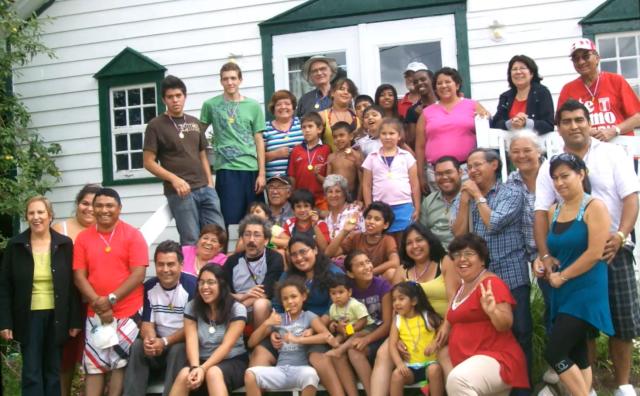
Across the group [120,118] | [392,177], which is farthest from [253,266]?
[120,118]

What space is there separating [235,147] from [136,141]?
3159mm

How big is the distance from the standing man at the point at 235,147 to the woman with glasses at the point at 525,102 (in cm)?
209

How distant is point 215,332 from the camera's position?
523 cm

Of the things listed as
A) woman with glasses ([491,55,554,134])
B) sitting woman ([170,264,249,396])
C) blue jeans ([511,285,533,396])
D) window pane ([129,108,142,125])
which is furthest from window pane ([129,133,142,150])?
blue jeans ([511,285,533,396])

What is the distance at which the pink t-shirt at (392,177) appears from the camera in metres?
5.96

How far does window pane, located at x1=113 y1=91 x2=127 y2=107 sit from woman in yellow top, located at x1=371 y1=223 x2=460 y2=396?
5.36 meters

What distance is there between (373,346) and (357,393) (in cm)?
33

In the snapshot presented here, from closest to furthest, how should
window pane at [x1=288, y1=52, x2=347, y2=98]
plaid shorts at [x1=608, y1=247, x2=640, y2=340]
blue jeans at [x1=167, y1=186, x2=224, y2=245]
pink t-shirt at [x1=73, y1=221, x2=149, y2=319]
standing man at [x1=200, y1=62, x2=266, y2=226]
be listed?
1. plaid shorts at [x1=608, y1=247, x2=640, y2=340]
2. pink t-shirt at [x1=73, y1=221, x2=149, y2=319]
3. blue jeans at [x1=167, y1=186, x2=224, y2=245]
4. standing man at [x1=200, y1=62, x2=266, y2=226]
5. window pane at [x1=288, y1=52, x2=347, y2=98]

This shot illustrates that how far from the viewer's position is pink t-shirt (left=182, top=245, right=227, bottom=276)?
587cm

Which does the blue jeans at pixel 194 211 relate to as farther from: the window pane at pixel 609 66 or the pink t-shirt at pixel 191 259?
the window pane at pixel 609 66

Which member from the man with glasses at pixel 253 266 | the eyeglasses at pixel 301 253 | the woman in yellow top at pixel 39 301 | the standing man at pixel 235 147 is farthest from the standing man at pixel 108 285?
the standing man at pixel 235 147

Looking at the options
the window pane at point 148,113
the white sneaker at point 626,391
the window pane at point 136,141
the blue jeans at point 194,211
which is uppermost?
the window pane at point 148,113

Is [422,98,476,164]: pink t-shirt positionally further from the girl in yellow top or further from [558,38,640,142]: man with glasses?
the girl in yellow top

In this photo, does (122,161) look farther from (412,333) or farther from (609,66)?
(609,66)
